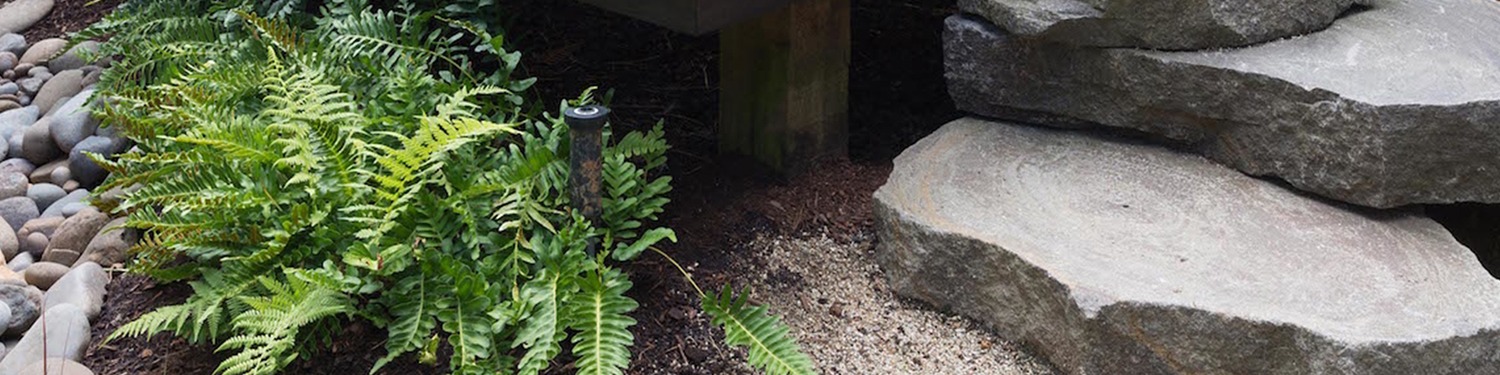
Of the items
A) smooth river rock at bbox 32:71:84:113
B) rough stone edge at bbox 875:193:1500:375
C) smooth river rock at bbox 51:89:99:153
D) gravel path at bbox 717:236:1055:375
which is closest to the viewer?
rough stone edge at bbox 875:193:1500:375

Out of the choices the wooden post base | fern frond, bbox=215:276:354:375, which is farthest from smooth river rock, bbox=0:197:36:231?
the wooden post base

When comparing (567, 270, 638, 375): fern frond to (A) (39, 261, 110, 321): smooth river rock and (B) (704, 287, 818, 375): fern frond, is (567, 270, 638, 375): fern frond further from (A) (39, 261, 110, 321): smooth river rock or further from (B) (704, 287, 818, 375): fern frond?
(A) (39, 261, 110, 321): smooth river rock

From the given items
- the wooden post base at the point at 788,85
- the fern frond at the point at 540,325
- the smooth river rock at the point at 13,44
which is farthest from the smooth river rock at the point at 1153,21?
the smooth river rock at the point at 13,44

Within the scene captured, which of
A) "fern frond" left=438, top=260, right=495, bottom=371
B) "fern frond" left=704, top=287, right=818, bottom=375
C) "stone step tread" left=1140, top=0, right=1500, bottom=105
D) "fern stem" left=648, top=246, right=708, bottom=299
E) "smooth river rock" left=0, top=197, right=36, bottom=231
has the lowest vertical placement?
"smooth river rock" left=0, top=197, right=36, bottom=231

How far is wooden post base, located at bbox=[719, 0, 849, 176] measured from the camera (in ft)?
11.9

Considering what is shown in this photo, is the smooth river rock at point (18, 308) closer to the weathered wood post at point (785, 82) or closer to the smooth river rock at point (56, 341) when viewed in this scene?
the smooth river rock at point (56, 341)

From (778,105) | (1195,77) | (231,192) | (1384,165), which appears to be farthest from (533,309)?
(1384,165)

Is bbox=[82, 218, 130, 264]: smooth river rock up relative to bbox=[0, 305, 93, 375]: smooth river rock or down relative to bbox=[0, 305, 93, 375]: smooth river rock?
up

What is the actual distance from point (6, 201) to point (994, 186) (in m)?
2.75

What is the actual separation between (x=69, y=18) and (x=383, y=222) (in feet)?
9.17

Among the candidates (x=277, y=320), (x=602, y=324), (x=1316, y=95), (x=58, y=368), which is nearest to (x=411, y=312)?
(x=277, y=320)

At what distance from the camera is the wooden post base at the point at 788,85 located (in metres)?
3.63

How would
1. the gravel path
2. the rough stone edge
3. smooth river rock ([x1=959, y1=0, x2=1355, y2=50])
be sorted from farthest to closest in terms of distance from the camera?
smooth river rock ([x1=959, y1=0, x2=1355, y2=50]) → the gravel path → the rough stone edge

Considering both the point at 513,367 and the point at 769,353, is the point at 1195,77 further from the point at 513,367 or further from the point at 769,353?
the point at 513,367
